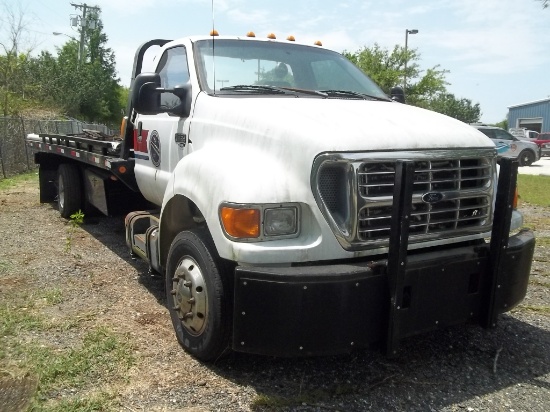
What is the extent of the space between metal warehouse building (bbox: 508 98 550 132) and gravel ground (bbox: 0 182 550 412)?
4865cm

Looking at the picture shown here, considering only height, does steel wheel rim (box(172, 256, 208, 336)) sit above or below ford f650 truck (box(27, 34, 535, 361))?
below

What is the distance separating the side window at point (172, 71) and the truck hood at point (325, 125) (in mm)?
543

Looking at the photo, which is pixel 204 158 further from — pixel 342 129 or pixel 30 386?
pixel 30 386

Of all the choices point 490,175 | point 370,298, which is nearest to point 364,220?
point 370,298

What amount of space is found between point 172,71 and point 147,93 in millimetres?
783

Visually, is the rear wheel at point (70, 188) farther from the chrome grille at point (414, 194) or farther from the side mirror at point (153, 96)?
the chrome grille at point (414, 194)

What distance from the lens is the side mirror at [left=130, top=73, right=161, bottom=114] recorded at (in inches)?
165

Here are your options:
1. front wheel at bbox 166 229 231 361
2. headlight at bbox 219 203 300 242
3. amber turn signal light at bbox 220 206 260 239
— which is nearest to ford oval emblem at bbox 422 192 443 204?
headlight at bbox 219 203 300 242

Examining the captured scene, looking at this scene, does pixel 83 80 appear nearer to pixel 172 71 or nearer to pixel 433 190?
pixel 172 71

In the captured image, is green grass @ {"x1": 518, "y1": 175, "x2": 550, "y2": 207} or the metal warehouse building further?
the metal warehouse building

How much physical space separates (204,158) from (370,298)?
141cm

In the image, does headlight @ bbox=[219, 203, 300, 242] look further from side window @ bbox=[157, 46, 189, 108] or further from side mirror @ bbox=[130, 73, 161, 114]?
side window @ bbox=[157, 46, 189, 108]

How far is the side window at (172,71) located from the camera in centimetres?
459

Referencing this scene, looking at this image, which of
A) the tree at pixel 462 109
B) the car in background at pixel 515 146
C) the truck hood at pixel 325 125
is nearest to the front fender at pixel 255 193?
the truck hood at pixel 325 125
